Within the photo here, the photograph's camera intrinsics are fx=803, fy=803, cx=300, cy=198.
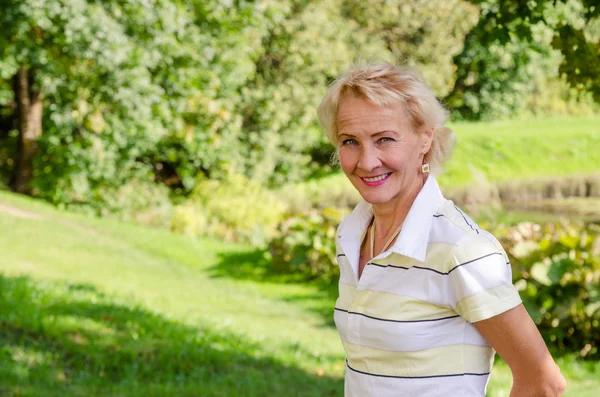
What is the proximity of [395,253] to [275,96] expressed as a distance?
19322 millimetres

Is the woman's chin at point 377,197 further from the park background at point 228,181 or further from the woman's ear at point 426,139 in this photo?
the park background at point 228,181

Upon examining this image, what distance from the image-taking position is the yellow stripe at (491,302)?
196 cm

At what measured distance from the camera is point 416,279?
205 cm

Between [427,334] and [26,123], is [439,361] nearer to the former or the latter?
[427,334]

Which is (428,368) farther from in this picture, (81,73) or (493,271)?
(81,73)

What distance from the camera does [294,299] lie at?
11.2 m

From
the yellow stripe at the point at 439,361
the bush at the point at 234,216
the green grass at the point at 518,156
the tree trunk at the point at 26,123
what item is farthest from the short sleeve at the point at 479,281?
the green grass at the point at 518,156

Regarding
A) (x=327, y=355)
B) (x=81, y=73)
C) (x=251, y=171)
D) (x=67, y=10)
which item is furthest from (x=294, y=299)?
(x=251, y=171)

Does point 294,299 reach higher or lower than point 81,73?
lower

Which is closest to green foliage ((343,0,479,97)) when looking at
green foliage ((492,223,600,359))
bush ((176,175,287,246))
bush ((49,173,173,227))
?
bush ((176,175,287,246))

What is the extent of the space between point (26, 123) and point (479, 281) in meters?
18.8

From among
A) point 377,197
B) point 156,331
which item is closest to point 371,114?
point 377,197

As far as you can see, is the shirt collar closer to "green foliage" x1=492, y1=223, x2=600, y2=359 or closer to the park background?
the park background

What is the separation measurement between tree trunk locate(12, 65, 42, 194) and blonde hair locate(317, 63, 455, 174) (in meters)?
17.8
